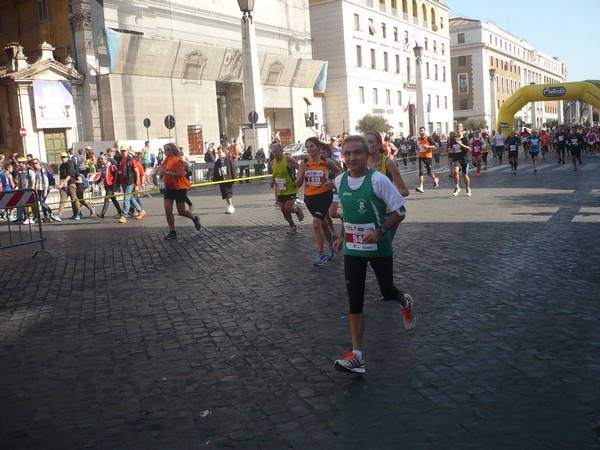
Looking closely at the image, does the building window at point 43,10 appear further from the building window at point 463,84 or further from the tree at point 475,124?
the building window at point 463,84

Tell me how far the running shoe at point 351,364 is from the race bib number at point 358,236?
0.75 m

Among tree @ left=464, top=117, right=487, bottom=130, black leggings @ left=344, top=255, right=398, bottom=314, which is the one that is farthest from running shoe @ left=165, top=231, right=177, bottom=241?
tree @ left=464, top=117, right=487, bottom=130

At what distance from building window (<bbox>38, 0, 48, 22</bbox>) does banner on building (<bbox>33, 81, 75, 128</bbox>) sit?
18.3ft

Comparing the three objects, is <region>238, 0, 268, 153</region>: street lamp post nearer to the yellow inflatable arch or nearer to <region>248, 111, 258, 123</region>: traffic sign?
<region>248, 111, 258, 123</region>: traffic sign

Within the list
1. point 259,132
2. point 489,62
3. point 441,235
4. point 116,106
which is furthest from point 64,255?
point 489,62

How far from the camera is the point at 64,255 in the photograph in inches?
451

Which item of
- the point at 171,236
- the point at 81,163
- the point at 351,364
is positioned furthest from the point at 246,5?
the point at 351,364

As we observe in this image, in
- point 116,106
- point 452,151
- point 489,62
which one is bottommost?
point 452,151

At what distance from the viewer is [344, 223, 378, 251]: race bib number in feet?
15.7

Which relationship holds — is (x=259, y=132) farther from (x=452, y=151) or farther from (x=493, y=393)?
(x=493, y=393)

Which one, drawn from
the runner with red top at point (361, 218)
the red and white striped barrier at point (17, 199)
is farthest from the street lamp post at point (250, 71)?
the runner with red top at point (361, 218)

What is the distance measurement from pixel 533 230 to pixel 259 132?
21.7m

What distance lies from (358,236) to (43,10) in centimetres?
3824

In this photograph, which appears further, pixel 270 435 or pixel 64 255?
pixel 64 255
